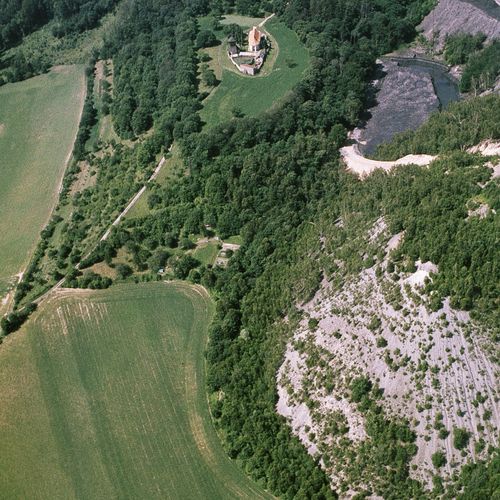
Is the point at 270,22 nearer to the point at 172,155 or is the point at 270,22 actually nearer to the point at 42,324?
the point at 172,155

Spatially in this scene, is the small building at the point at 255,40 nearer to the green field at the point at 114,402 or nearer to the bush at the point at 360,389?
the green field at the point at 114,402

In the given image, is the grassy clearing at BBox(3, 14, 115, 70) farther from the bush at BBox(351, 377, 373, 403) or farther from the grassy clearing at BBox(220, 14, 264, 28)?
the bush at BBox(351, 377, 373, 403)

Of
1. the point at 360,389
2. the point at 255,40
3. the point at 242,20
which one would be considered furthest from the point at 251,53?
the point at 360,389

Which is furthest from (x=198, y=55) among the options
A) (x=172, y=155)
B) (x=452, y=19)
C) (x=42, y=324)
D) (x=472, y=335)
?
(x=472, y=335)

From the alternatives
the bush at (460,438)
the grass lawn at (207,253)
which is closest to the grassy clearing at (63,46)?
the grass lawn at (207,253)

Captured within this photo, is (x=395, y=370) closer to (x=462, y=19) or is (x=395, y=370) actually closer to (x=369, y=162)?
(x=369, y=162)

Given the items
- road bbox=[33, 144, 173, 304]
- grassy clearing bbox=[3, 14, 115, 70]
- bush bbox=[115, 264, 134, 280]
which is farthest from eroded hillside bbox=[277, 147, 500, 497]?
grassy clearing bbox=[3, 14, 115, 70]
